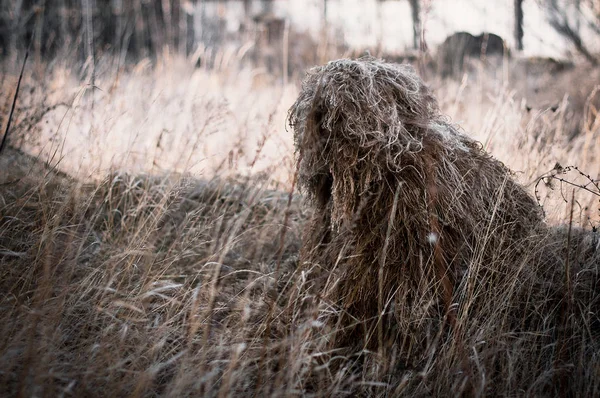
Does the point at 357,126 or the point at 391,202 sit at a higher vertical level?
the point at 357,126

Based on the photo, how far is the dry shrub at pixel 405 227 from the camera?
1.78 m

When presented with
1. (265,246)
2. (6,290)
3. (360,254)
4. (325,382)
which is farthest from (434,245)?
(6,290)

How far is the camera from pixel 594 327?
1.96 m

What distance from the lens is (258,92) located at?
18.9ft

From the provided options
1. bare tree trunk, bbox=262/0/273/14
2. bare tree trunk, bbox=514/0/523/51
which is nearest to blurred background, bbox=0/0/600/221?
bare tree trunk, bbox=514/0/523/51

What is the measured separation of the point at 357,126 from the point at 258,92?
4.22m

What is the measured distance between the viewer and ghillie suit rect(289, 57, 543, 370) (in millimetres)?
1783

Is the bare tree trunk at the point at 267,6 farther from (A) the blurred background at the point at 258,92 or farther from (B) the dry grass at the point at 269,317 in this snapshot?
(B) the dry grass at the point at 269,317

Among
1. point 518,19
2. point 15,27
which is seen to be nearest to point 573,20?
point 518,19

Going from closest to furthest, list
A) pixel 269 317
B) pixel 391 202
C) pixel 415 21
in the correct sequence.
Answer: pixel 269 317 < pixel 391 202 < pixel 415 21

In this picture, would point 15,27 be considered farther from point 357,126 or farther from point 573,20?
point 573,20

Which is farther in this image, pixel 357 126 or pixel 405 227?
pixel 405 227

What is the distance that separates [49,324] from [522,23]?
17.2 ft

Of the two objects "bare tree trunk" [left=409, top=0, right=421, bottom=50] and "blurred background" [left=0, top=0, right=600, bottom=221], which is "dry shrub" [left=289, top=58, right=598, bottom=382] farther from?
"bare tree trunk" [left=409, top=0, right=421, bottom=50]
